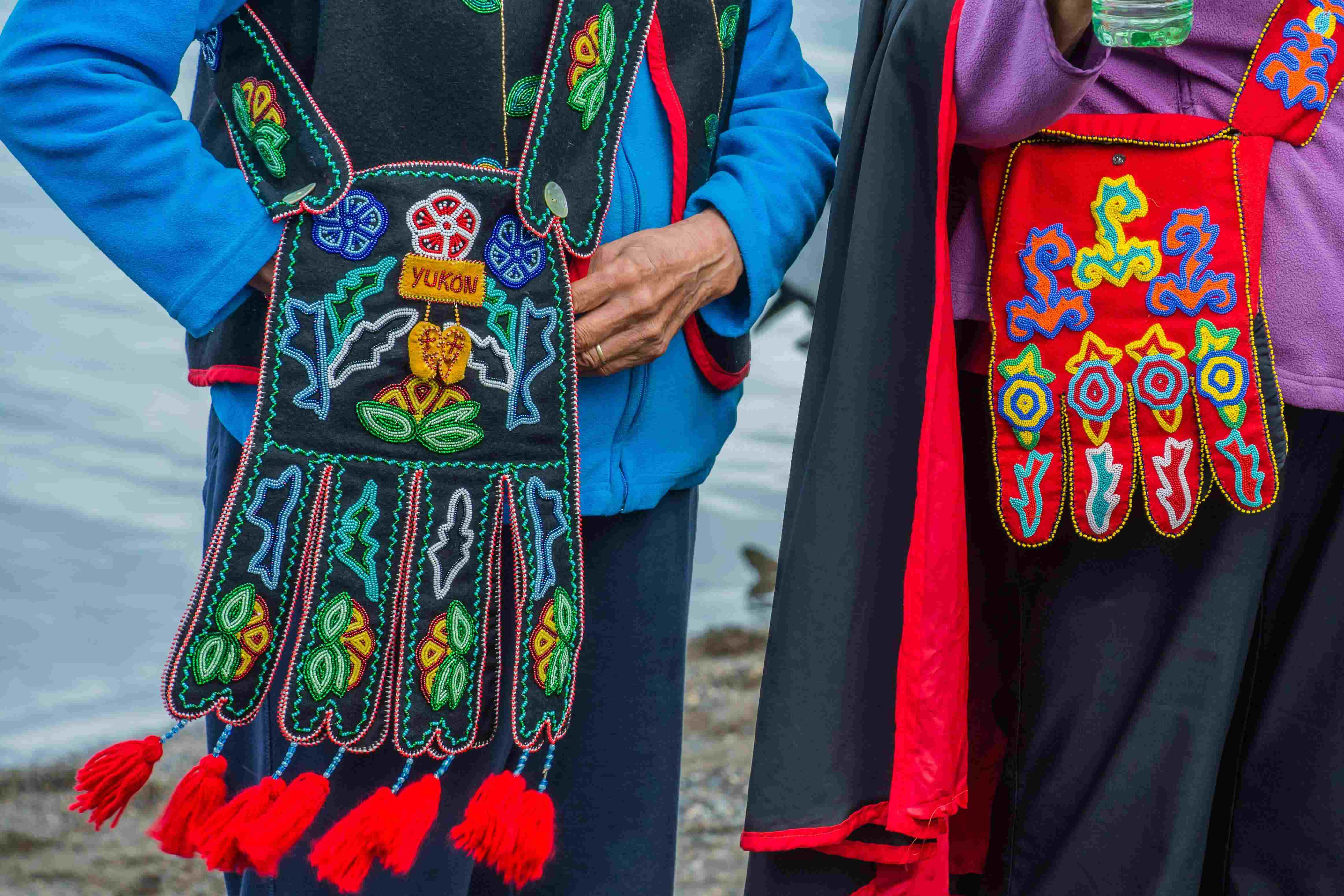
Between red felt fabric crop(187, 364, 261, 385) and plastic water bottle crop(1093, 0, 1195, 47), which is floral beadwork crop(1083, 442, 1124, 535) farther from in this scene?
red felt fabric crop(187, 364, 261, 385)

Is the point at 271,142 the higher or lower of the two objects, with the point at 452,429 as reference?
higher

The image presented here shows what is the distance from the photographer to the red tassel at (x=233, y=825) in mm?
911

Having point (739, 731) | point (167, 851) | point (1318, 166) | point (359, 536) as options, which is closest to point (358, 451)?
point (359, 536)

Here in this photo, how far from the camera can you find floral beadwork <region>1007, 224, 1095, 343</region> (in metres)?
0.98

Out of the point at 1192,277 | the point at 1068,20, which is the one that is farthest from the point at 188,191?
the point at 1192,277

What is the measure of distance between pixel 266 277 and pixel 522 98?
0.24 m

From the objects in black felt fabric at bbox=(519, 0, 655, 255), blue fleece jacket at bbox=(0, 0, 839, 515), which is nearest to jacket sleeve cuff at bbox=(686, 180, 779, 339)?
blue fleece jacket at bbox=(0, 0, 839, 515)

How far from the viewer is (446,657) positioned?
0.96 metres

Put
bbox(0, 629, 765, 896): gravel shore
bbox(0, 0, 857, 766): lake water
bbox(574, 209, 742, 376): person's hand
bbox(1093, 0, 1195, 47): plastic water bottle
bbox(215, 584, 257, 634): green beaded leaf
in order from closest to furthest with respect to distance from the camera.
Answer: bbox(1093, 0, 1195, 47): plastic water bottle < bbox(215, 584, 257, 634): green beaded leaf < bbox(574, 209, 742, 376): person's hand < bbox(0, 629, 765, 896): gravel shore < bbox(0, 0, 857, 766): lake water

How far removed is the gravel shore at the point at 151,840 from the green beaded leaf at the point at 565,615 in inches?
46.2

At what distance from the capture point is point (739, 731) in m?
2.56

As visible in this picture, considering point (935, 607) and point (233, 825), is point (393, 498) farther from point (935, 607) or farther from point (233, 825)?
point (935, 607)

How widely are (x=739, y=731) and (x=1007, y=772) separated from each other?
145 centimetres

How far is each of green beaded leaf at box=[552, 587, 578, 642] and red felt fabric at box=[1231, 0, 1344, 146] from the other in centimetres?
65
